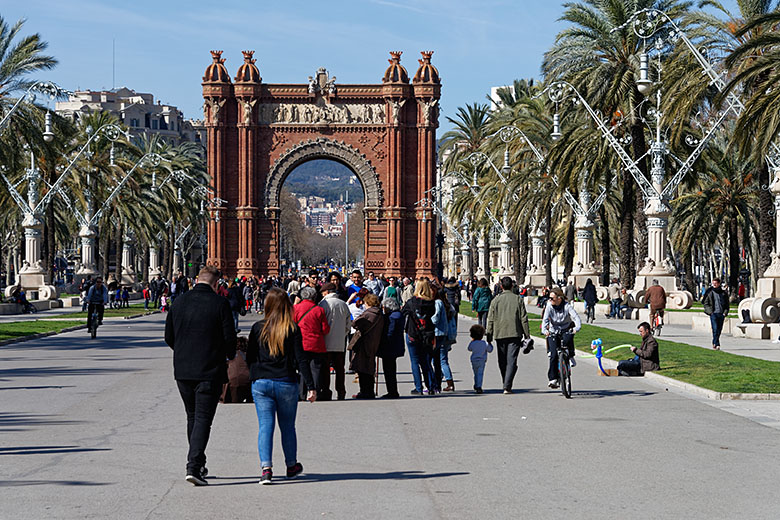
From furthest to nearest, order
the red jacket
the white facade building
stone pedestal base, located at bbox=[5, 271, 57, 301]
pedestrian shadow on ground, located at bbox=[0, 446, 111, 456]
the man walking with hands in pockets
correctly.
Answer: the white facade building < stone pedestal base, located at bbox=[5, 271, 57, 301] < the man walking with hands in pockets < the red jacket < pedestrian shadow on ground, located at bbox=[0, 446, 111, 456]

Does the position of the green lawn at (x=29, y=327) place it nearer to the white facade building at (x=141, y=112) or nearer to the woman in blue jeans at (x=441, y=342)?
the woman in blue jeans at (x=441, y=342)

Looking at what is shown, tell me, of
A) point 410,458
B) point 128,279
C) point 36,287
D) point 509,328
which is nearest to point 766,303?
point 509,328

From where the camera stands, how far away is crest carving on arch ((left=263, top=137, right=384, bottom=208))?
268ft

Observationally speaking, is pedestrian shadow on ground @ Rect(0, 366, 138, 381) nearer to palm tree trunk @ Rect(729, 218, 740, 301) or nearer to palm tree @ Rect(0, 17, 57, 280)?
palm tree @ Rect(0, 17, 57, 280)

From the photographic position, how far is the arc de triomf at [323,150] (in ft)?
266

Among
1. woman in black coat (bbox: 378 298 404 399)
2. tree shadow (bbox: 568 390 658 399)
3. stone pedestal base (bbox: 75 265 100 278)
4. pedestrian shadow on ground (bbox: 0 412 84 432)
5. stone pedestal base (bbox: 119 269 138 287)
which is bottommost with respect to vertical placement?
tree shadow (bbox: 568 390 658 399)

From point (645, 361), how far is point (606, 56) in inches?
940

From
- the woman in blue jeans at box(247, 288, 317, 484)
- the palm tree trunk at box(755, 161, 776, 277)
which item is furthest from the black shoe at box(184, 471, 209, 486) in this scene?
the palm tree trunk at box(755, 161, 776, 277)

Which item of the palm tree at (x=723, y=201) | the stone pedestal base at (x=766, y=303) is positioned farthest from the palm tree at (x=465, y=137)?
Answer: the stone pedestal base at (x=766, y=303)

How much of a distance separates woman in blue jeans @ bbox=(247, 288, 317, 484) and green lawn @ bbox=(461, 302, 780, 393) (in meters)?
8.68

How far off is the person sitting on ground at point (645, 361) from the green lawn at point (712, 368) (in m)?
0.24

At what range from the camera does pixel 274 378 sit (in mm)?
9508

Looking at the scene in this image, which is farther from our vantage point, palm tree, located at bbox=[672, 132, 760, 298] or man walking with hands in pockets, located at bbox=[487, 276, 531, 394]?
palm tree, located at bbox=[672, 132, 760, 298]

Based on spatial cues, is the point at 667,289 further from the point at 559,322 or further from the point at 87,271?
the point at 87,271
